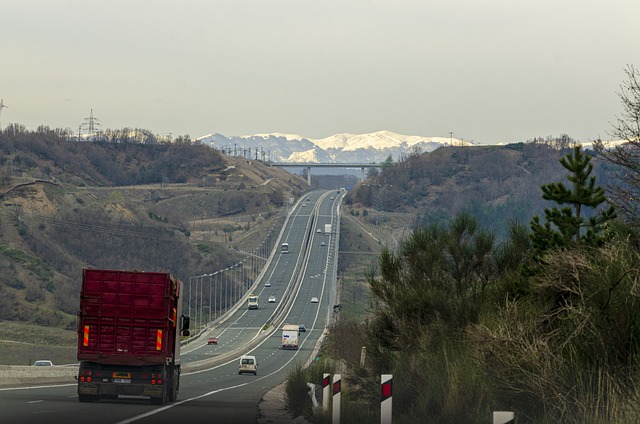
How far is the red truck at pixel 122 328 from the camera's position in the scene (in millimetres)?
34125

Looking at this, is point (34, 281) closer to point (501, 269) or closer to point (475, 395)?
point (501, 269)

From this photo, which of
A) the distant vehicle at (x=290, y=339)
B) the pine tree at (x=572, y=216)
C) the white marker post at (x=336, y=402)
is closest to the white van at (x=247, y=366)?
the distant vehicle at (x=290, y=339)

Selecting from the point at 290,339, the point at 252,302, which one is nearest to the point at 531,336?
the point at 290,339

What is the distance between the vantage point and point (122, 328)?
112 ft

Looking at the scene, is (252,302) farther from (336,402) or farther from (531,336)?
(531,336)

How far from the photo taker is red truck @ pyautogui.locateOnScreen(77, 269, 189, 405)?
3412cm

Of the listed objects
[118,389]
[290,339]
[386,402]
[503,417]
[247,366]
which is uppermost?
[503,417]

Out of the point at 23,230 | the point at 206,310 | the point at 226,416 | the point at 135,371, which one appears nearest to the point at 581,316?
the point at 226,416

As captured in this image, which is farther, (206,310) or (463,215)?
(206,310)

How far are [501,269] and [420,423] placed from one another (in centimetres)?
1596

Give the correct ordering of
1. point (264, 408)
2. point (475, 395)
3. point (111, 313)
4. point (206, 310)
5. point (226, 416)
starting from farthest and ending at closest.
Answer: point (206, 310) → point (264, 408) → point (111, 313) → point (226, 416) → point (475, 395)

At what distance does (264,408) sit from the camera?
36.9 metres

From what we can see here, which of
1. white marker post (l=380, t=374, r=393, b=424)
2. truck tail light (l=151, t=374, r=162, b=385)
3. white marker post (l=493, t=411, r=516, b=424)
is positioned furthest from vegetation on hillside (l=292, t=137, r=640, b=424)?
truck tail light (l=151, t=374, r=162, b=385)

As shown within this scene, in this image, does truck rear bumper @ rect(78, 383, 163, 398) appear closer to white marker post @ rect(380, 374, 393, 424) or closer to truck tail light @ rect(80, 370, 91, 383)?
truck tail light @ rect(80, 370, 91, 383)
